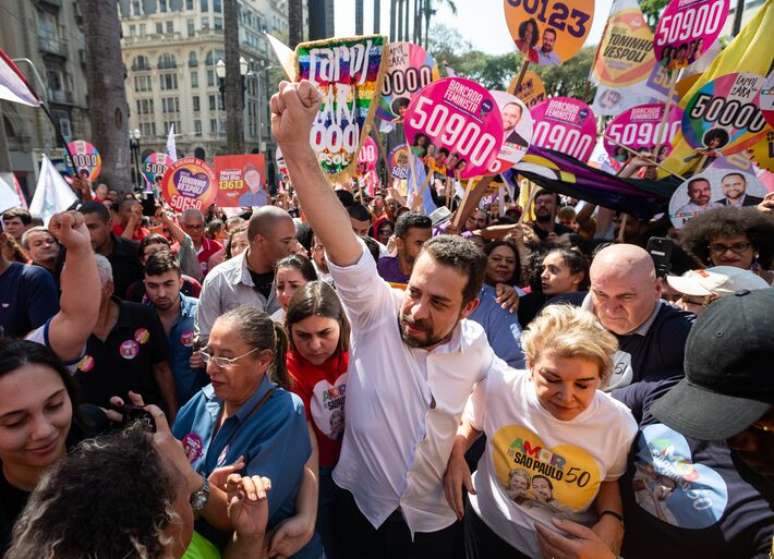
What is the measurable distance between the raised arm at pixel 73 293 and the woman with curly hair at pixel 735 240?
142 inches

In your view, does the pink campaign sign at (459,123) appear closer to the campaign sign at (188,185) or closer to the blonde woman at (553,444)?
the blonde woman at (553,444)

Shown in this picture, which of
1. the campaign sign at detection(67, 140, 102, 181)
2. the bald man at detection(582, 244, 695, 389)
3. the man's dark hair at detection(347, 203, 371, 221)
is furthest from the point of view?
the campaign sign at detection(67, 140, 102, 181)

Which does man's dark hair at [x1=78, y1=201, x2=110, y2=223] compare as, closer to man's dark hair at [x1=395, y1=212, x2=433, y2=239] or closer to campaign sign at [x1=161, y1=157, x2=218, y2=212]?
man's dark hair at [x1=395, y1=212, x2=433, y2=239]

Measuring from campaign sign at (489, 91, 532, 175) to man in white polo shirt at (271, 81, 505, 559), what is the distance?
10.1 ft

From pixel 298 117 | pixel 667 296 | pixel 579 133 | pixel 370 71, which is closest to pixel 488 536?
pixel 298 117

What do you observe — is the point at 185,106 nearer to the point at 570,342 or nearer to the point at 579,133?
the point at 579,133

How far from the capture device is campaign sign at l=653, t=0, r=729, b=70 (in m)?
5.39

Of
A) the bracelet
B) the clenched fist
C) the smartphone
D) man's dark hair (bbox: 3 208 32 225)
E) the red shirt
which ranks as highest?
the clenched fist

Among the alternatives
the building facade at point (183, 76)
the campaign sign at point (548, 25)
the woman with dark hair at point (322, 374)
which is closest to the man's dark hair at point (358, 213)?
the campaign sign at point (548, 25)

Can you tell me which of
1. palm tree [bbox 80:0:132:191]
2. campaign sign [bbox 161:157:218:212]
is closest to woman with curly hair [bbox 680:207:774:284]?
campaign sign [bbox 161:157:218:212]

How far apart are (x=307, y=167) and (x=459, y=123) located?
304cm

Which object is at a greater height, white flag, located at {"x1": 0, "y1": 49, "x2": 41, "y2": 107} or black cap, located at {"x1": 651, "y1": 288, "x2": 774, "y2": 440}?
white flag, located at {"x1": 0, "y1": 49, "x2": 41, "y2": 107}

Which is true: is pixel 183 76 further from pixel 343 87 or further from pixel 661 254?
pixel 661 254

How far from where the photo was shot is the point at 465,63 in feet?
150
